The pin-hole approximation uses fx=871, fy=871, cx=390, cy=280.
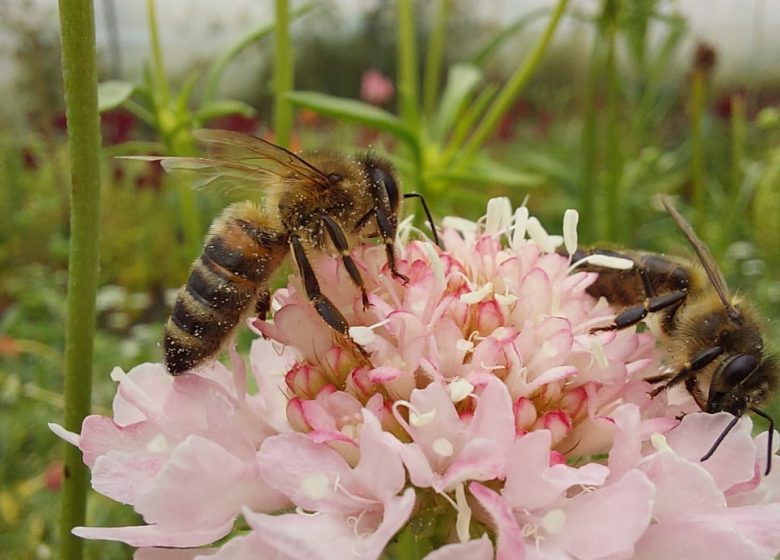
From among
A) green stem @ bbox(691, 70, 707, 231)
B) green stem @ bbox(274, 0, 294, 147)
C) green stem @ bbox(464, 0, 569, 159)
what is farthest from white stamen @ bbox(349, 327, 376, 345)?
green stem @ bbox(691, 70, 707, 231)

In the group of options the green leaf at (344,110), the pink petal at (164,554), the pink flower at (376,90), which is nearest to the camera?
the pink petal at (164,554)

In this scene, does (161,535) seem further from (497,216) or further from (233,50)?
(233,50)

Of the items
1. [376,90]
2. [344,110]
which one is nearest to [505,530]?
[344,110]

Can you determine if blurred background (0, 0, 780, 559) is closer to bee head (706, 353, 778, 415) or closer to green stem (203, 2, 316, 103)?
green stem (203, 2, 316, 103)

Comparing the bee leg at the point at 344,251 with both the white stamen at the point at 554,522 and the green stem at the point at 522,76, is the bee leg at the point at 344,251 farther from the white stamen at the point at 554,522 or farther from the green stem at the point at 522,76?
the green stem at the point at 522,76

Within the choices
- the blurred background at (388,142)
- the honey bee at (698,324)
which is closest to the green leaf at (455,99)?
the blurred background at (388,142)

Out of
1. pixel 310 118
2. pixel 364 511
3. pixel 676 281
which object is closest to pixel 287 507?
pixel 364 511
